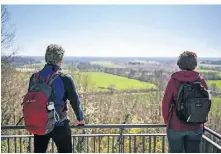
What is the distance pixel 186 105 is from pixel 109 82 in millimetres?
26052

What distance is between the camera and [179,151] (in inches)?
109

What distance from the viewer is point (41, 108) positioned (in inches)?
100

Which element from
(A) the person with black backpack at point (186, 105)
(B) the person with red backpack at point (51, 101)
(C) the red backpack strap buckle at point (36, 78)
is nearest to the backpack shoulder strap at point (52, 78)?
(B) the person with red backpack at point (51, 101)

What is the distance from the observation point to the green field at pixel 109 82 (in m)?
23.7

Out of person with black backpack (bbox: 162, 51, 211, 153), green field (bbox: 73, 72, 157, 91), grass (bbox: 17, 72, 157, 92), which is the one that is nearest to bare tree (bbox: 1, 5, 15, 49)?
grass (bbox: 17, 72, 157, 92)

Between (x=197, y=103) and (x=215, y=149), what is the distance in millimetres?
536

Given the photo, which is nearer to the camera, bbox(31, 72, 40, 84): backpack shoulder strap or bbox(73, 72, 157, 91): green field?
bbox(31, 72, 40, 84): backpack shoulder strap

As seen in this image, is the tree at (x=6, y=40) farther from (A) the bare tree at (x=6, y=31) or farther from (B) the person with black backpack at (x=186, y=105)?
(B) the person with black backpack at (x=186, y=105)

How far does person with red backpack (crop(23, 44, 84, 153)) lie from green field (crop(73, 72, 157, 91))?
64.6ft

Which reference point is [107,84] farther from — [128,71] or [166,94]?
[166,94]

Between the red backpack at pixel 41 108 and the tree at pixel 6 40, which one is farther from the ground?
the tree at pixel 6 40

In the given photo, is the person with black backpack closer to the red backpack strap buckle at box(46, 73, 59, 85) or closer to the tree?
the red backpack strap buckle at box(46, 73, 59, 85)

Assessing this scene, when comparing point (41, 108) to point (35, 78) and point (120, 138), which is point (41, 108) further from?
point (120, 138)

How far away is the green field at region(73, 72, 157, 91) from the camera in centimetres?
2369
